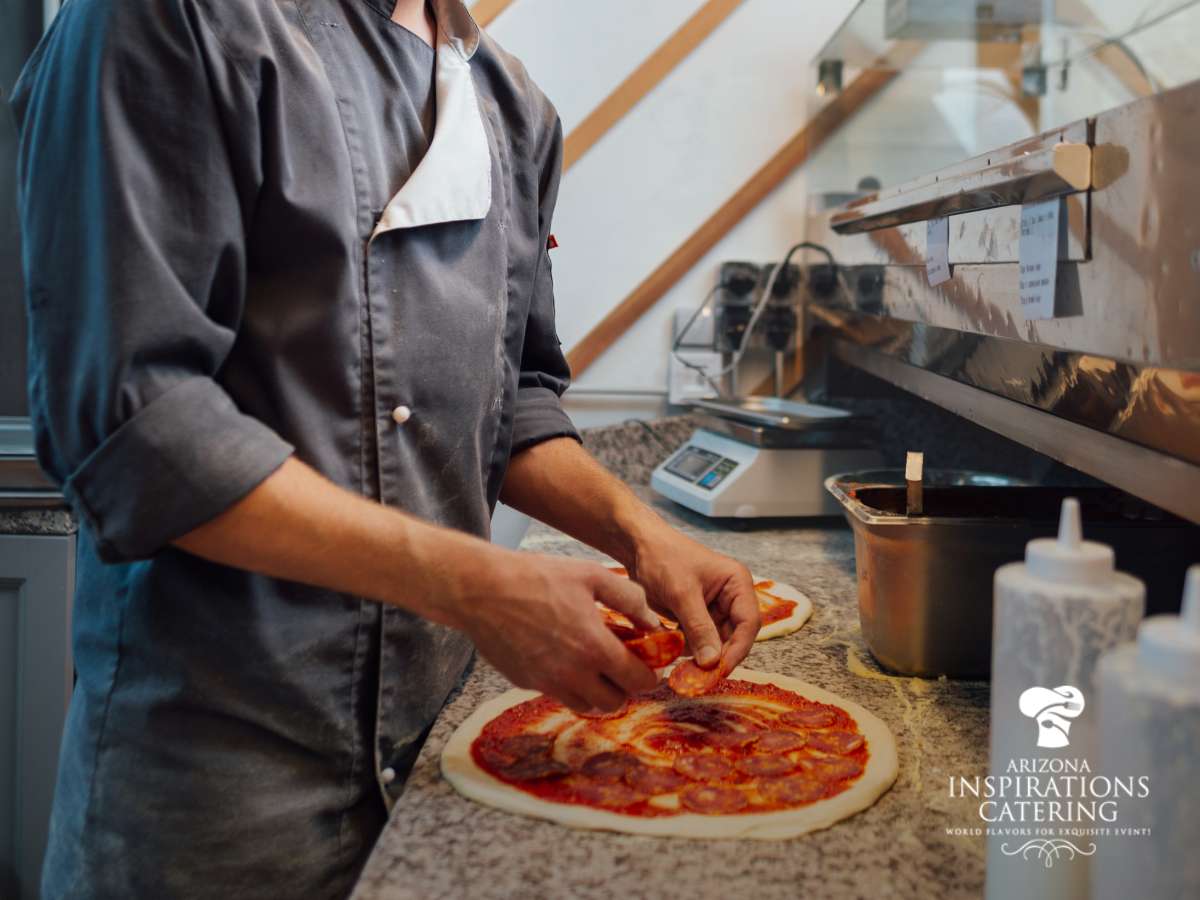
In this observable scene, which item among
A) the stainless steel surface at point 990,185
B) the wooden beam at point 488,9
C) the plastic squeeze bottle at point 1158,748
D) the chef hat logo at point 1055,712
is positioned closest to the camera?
the plastic squeeze bottle at point 1158,748

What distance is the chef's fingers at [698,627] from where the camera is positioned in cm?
109

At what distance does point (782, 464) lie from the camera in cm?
202

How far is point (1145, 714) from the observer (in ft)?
1.79

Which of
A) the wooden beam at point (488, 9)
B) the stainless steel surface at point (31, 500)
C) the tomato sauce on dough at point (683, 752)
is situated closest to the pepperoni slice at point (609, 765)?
the tomato sauce on dough at point (683, 752)

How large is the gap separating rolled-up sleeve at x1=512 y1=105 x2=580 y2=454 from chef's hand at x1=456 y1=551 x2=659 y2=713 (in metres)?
0.45

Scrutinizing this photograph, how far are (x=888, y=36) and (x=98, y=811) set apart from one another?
2277 mm

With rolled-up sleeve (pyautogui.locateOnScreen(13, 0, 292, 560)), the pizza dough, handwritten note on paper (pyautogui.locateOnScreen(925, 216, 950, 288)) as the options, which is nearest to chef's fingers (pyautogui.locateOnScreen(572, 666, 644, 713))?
rolled-up sleeve (pyautogui.locateOnScreen(13, 0, 292, 560))

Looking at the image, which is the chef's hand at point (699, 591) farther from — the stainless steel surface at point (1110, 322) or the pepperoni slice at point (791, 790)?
the stainless steel surface at point (1110, 322)

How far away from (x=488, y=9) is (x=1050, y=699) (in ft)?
7.35

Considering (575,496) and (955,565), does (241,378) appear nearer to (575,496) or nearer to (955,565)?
(575,496)

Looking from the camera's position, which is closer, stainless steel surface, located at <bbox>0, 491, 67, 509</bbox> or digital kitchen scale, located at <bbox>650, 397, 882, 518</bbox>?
stainless steel surface, located at <bbox>0, 491, 67, 509</bbox>

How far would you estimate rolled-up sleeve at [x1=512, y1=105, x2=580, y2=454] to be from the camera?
4.40 ft

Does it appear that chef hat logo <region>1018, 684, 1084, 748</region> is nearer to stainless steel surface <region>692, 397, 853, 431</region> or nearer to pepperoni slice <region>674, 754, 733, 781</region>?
pepperoni slice <region>674, 754, 733, 781</region>

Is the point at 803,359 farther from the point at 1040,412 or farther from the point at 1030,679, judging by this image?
the point at 1030,679
